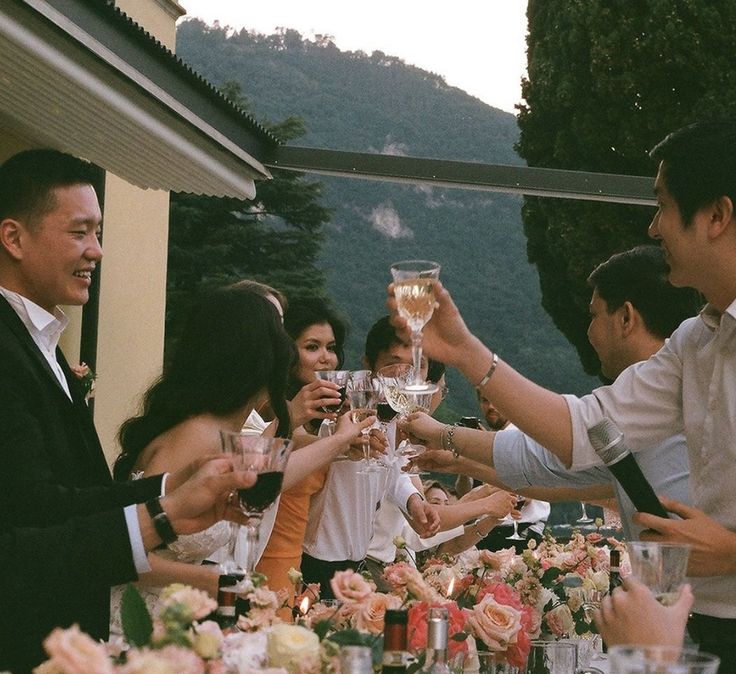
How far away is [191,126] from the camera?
16.9 feet

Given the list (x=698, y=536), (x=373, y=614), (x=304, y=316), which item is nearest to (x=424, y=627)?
(x=373, y=614)

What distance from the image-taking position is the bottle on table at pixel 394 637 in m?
1.51

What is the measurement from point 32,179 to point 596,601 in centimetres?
199

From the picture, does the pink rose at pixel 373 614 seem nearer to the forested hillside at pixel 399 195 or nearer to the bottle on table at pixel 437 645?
the bottle on table at pixel 437 645

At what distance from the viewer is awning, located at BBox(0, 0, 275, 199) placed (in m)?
4.03

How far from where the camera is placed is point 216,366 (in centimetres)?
303

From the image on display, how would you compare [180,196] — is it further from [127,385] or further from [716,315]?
[716,315]

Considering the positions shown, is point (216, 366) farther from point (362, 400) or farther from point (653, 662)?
point (653, 662)

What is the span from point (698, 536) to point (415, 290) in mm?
804

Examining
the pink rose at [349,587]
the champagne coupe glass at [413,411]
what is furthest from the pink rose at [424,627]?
the champagne coupe glass at [413,411]

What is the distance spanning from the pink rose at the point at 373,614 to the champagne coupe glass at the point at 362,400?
151 cm

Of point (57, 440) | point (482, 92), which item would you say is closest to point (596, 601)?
point (57, 440)

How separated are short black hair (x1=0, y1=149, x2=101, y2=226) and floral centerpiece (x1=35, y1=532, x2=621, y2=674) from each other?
118 cm

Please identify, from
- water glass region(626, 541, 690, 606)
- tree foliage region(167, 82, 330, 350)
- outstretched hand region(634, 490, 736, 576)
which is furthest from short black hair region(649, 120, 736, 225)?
tree foliage region(167, 82, 330, 350)
